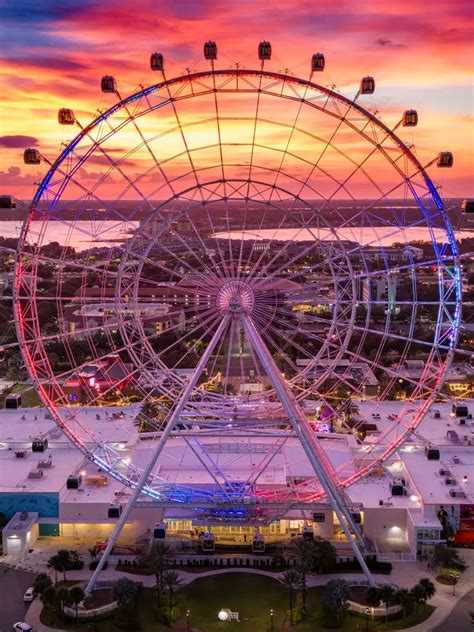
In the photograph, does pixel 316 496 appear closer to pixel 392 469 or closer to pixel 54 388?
pixel 392 469

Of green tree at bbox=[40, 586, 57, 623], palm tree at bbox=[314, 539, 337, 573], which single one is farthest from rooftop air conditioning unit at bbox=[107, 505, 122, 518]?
palm tree at bbox=[314, 539, 337, 573]

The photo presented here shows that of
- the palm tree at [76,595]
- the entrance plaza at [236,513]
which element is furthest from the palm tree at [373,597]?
the palm tree at [76,595]

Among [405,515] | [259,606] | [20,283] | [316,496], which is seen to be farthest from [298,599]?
[20,283]

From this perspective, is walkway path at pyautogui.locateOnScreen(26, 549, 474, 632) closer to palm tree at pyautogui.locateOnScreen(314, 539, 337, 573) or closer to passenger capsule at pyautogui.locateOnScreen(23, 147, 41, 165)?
palm tree at pyautogui.locateOnScreen(314, 539, 337, 573)

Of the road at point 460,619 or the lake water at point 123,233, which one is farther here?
the lake water at point 123,233

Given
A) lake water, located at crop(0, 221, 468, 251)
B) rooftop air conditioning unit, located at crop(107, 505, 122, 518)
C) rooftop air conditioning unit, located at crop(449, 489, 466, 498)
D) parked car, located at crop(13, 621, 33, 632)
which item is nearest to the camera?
parked car, located at crop(13, 621, 33, 632)

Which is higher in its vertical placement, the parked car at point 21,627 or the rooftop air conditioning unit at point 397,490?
the rooftop air conditioning unit at point 397,490

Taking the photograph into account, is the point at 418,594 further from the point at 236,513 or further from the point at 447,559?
the point at 236,513

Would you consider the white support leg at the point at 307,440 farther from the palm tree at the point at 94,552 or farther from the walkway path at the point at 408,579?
the palm tree at the point at 94,552
